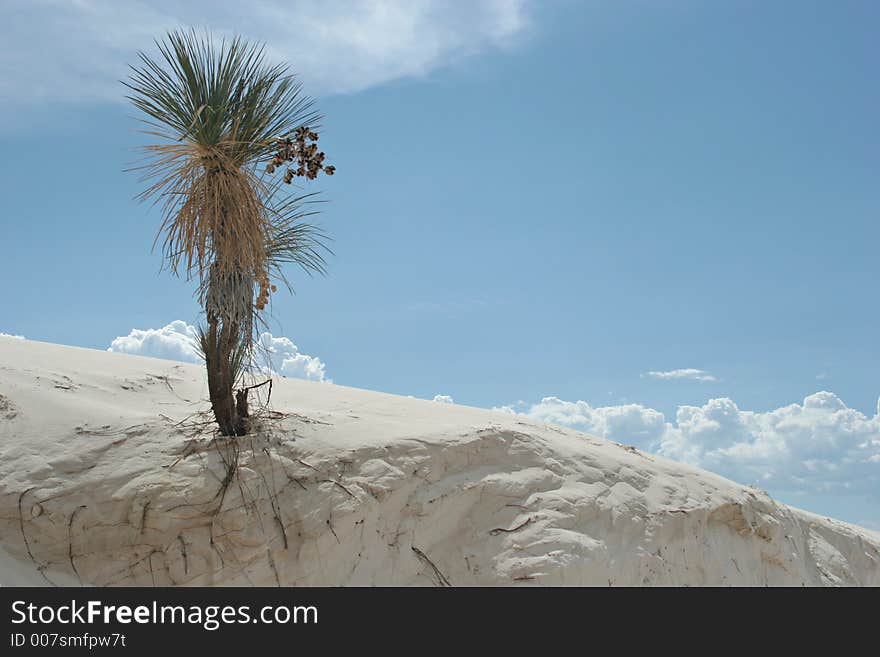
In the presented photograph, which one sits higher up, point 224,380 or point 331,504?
point 224,380

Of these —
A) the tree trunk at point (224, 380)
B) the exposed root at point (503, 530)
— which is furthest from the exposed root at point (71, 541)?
the exposed root at point (503, 530)

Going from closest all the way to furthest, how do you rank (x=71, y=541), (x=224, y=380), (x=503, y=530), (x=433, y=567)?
(x=71, y=541)
(x=433, y=567)
(x=503, y=530)
(x=224, y=380)

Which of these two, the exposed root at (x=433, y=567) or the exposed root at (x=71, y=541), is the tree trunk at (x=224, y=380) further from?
the exposed root at (x=433, y=567)

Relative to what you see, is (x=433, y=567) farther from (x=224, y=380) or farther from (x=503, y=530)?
(x=224, y=380)

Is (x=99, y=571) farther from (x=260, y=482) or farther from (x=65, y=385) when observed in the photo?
(x=65, y=385)

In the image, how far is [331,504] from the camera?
24.1 feet

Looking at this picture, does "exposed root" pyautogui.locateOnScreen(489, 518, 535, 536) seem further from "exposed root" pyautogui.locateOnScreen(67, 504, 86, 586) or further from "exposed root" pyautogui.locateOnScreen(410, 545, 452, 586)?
"exposed root" pyautogui.locateOnScreen(67, 504, 86, 586)

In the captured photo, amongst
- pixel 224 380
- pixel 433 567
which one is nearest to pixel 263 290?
pixel 224 380

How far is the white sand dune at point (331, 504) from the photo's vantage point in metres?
7.15

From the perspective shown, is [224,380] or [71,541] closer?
[71,541]

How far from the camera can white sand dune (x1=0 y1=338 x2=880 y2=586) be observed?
715cm
